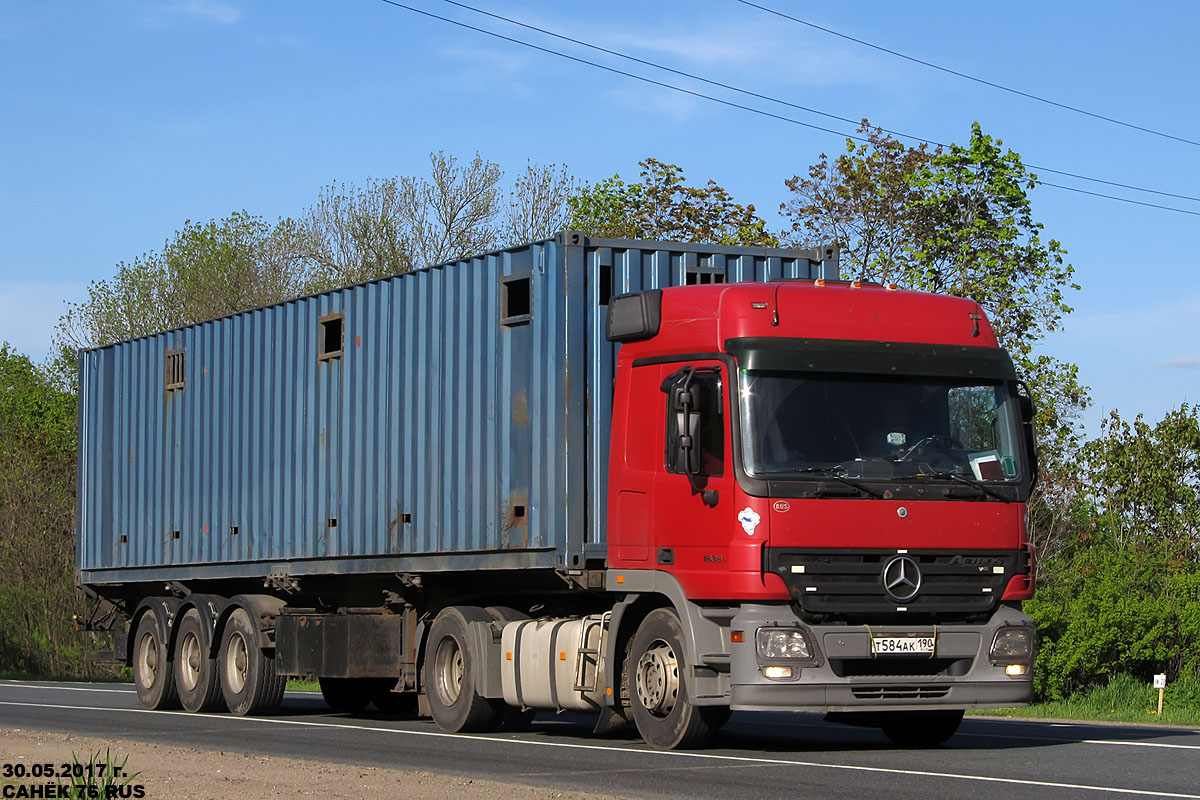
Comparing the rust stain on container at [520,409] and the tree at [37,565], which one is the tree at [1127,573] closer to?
the rust stain on container at [520,409]

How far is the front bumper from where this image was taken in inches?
472

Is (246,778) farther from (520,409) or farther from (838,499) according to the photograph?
(520,409)

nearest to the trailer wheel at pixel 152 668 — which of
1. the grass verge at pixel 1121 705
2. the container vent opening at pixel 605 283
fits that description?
the container vent opening at pixel 605 283

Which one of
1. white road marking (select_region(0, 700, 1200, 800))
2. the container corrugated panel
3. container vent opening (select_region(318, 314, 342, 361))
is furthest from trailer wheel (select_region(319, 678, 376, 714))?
container vent opening (select_region(318, 314, 342, 361))

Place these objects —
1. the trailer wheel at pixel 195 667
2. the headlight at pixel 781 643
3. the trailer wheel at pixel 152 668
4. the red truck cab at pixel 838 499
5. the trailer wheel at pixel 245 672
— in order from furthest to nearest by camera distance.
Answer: the trailer wheel at pixel 152 668 → the trailer wheel at pixel 195 667 → the trailer wheel at pixel 245 672 → the red truck cab at pixel 838 499 → the headlight at pixel 781 643

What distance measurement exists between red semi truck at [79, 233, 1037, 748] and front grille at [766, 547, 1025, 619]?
2 centimetres

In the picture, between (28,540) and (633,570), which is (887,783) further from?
(28,540)

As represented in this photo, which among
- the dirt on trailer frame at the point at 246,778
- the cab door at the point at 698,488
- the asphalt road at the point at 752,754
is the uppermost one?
the cab door at the point at 698,488

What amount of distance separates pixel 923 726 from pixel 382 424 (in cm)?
608

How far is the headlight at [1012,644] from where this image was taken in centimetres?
1256

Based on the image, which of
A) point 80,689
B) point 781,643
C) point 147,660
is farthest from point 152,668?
point 781,643

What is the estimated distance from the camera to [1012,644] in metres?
12.6

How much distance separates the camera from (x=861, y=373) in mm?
12625

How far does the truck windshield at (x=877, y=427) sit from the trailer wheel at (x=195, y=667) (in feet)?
29.9
